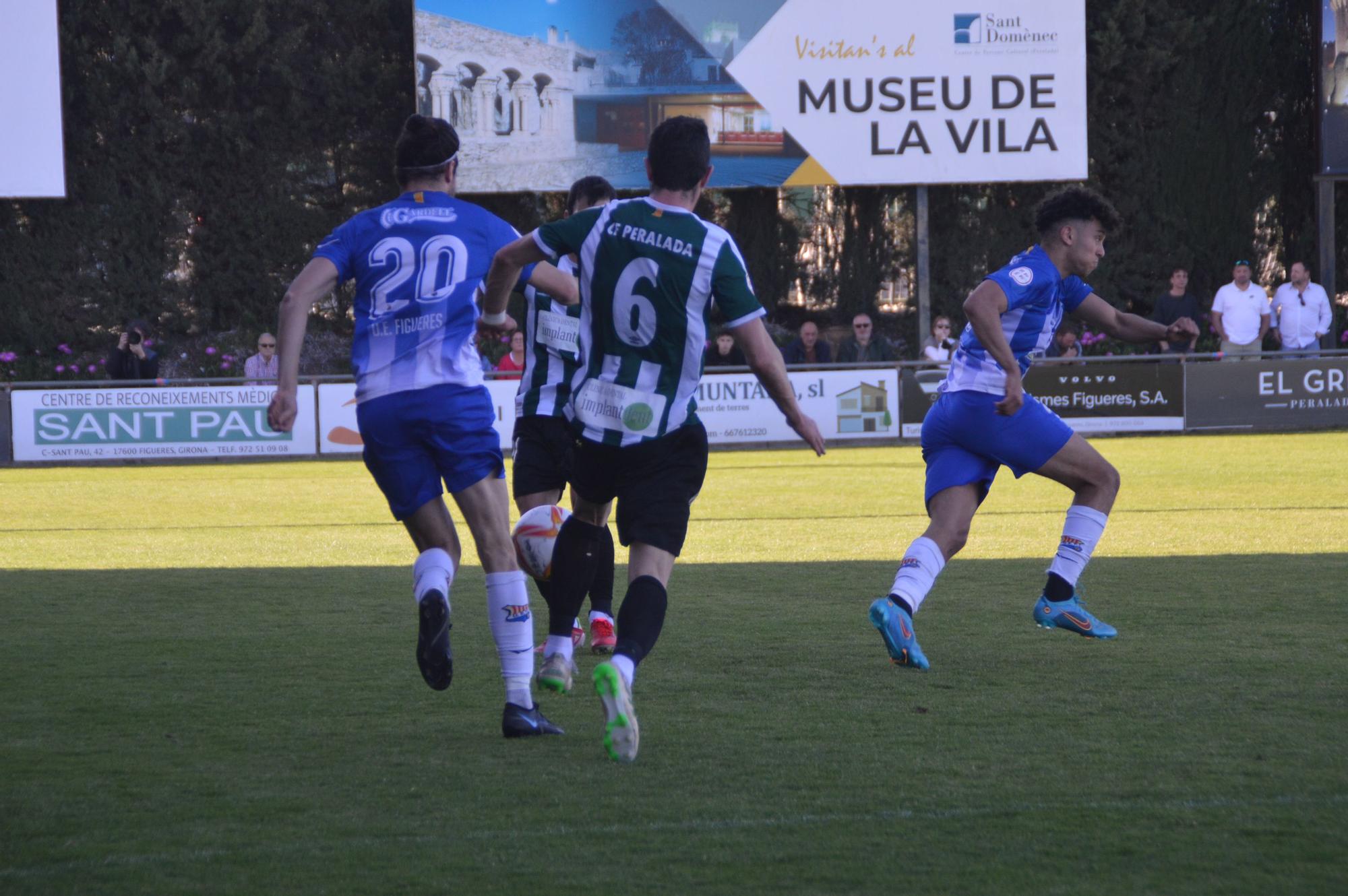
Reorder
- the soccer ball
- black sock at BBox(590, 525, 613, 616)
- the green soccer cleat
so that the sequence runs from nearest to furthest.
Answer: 1. the green soccer cleat
2. the soccer ball
3. black sock at BBox(590, 525, 613, 616)

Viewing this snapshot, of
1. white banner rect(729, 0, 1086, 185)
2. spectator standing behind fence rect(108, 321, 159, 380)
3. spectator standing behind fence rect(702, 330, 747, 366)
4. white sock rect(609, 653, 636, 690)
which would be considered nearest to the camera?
white sock rect(609, 653, 636, 690)

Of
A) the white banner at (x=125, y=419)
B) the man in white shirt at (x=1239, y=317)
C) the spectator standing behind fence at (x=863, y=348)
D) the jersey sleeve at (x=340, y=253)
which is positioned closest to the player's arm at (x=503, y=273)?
the jersey sleeve at (x=340, y=253)

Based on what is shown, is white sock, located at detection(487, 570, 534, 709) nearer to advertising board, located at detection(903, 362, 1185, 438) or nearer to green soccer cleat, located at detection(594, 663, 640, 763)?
green soccer cleat, located at detection(594, 663, 640, 763)

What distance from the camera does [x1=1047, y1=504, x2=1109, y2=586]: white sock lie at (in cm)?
642

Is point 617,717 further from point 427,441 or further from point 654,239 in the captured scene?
point 654,239

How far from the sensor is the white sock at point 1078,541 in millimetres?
6418

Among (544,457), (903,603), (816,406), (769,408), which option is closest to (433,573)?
(544,457)

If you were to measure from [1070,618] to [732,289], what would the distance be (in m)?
2.44

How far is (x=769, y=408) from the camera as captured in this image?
1970 cm

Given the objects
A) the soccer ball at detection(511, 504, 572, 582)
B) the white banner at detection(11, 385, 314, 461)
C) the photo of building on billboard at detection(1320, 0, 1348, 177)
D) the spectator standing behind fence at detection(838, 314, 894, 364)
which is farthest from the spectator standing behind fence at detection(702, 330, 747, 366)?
the soccer ball at detection(511, 504, 572, 582)

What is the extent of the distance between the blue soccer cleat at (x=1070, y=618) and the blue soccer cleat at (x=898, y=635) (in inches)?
33.7

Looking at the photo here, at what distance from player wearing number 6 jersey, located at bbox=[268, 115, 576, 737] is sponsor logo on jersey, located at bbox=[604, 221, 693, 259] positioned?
45 centimetres

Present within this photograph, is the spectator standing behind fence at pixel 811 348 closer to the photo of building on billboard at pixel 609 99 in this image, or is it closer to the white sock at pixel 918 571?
the photo of building on billboard at pixel 609 99

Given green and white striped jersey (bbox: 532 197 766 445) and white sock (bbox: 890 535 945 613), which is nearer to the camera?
green and white striped jersey (bbox: 532 197 766 445)
